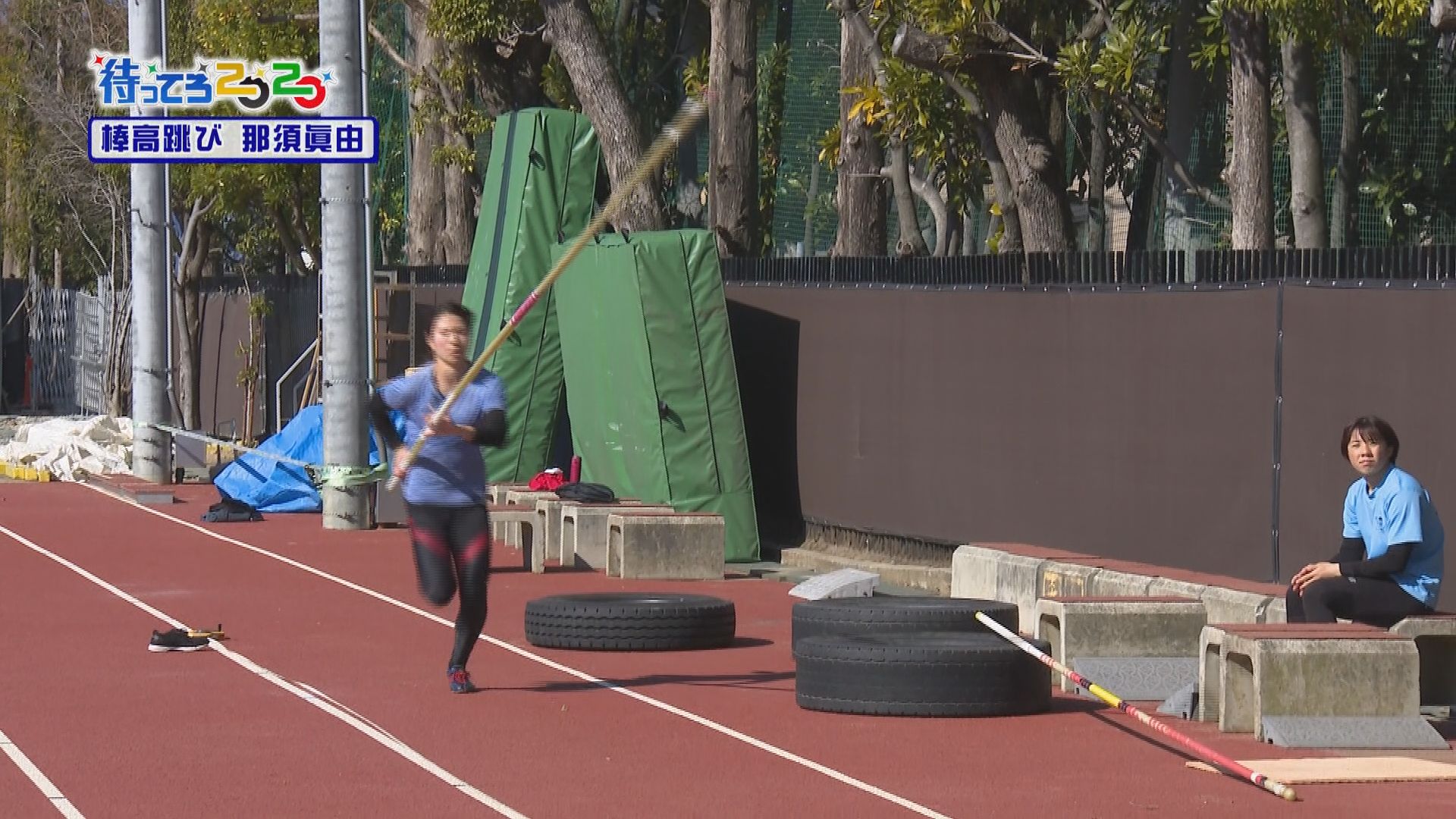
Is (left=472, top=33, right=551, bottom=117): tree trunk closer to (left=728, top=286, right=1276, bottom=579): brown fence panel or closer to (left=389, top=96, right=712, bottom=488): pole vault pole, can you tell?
(left=728, top=286, right=1276, bottom=579): brown fence panel

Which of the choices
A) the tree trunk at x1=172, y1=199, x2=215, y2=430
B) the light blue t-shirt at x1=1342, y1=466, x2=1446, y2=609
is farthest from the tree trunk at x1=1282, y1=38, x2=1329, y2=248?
the tree trunk at x1=172, y1=199, x2=215, y2=430

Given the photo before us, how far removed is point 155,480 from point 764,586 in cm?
1346

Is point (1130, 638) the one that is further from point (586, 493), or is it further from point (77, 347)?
point (77, 347)

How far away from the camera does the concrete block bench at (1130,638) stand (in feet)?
36.6

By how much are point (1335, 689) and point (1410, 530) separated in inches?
34.7

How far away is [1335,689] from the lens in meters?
9.80

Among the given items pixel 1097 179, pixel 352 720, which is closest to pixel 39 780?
pixel 352 720

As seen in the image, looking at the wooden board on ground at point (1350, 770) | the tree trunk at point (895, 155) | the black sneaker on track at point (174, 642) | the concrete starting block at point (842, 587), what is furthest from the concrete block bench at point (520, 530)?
the wooden board on ground at point (1350, 770)

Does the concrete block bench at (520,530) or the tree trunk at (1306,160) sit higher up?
the tree trunk at (1306,160)

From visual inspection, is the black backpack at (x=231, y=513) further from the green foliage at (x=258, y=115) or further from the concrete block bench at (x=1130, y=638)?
the concrete block bench at (x=1130, y=638)

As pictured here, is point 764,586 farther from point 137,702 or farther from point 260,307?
point 260,307

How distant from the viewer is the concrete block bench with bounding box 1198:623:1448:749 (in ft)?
32.1

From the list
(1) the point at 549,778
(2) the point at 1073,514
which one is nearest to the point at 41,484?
(2) the point at 1073,514

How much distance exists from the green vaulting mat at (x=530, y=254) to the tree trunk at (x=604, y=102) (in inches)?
21.9
